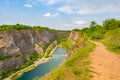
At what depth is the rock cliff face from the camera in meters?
76.5

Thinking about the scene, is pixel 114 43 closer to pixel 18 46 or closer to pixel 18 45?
pixel 18 46

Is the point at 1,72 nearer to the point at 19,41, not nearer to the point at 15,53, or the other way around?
the point at 15,53

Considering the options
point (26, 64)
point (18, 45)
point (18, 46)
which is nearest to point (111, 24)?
point (26, 64)

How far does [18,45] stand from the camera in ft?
295

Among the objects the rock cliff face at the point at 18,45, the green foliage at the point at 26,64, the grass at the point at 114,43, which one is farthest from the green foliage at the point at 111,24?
the rock cliff face at the point at 18,45

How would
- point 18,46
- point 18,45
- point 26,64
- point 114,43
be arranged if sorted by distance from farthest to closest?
1. point 18,45
2. point 18,46
3. point 26,64
4. point 114,43

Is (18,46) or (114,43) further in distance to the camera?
(18,46)

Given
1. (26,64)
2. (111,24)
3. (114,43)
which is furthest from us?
(26,64)

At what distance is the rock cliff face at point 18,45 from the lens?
7650 centimetres

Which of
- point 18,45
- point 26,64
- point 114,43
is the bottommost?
point 26,64

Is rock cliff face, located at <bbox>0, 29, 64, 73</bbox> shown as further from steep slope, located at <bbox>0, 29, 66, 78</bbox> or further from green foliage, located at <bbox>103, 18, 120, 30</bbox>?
green foliage, located at <bbox>103, 18, 120, 30</bbox>

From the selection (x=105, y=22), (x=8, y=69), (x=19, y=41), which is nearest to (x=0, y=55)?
(x=8, y=69)

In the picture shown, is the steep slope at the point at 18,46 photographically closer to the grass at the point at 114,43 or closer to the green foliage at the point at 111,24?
the green foliage at the point at 111,24

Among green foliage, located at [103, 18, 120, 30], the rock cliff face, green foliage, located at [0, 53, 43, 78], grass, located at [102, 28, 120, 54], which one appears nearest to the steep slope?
the rock cliff face
